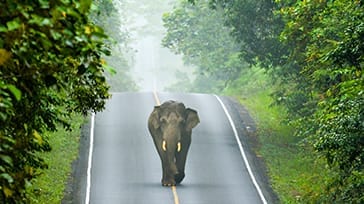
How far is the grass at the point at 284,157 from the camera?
2953cm

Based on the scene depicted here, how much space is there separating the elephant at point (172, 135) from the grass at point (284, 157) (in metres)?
3.24

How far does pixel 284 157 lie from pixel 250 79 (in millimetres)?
20852

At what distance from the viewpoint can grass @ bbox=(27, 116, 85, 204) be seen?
27.9 metres

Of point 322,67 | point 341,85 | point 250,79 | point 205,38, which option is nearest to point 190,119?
point 322,67

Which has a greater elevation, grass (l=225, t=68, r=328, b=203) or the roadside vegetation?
the roadside vegetation

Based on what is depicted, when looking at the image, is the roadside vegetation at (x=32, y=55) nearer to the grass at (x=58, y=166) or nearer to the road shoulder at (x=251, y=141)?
the grass at (x=58, y=166)

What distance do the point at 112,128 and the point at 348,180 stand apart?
55.0ft

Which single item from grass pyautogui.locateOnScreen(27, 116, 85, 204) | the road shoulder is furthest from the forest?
grass pyautogui.locateOnScreen(27, 116, 85, 204)

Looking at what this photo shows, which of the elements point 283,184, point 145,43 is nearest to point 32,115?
point 283,184

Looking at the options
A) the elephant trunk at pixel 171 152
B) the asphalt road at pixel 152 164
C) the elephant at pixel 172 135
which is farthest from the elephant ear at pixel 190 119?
the asphalt road at pixel 152 164

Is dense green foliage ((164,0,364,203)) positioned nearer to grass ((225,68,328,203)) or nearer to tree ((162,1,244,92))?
grass ((225,68,328,203))

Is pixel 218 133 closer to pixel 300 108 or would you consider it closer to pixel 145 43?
pixel 300 108

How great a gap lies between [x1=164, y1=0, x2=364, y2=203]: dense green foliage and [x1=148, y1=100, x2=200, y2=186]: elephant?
339cm

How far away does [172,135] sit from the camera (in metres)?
28.0
